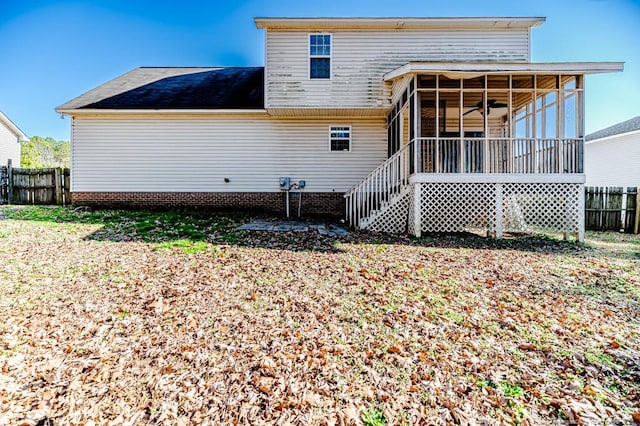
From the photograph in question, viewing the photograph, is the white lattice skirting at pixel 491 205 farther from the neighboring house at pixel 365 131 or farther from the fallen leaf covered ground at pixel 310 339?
the fallen leaf covered ground at pixel 310 339

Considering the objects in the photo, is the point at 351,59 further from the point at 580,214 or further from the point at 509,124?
the point at 580,214

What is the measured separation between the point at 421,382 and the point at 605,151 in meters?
26.0

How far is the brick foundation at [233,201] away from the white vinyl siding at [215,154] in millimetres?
195

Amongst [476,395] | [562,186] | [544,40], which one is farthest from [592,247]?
[544,40]

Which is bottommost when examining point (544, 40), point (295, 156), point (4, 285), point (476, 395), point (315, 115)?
point (476, 395)

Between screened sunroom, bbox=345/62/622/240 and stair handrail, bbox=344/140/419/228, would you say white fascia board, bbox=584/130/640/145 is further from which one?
stair handrail, bbox=344/140/419/228

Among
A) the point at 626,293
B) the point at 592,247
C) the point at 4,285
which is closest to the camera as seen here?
the point at 4,285

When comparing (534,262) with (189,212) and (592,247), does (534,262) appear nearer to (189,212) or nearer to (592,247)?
(592,247)

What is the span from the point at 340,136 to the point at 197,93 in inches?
238

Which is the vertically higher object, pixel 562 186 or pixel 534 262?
pixel 562 186

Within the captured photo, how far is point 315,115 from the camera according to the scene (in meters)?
12.3

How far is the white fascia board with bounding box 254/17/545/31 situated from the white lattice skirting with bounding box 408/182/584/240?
5984 mm

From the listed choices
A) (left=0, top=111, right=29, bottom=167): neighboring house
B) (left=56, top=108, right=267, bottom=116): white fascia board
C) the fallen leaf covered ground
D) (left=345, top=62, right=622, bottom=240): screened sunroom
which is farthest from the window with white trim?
(left=0, top=111, right=29, bottom=167): neighboring house

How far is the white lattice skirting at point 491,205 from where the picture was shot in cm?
898
